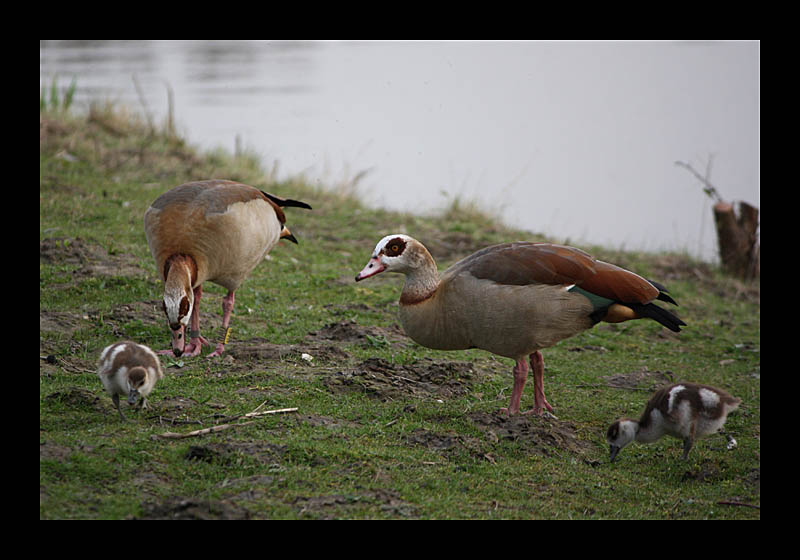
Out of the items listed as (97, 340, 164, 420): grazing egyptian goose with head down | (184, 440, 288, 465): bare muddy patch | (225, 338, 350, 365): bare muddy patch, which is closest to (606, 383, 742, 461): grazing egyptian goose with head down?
(184, 440, 288, 465): bare muddy patch

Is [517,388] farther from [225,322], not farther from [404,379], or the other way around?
[225,322]

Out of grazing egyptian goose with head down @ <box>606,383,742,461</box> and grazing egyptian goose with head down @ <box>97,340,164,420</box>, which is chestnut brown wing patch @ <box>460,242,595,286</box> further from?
grazing egyptian goose with head down @ <box>97,340,164,420</box>

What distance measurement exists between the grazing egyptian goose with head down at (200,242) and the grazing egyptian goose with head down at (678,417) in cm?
352

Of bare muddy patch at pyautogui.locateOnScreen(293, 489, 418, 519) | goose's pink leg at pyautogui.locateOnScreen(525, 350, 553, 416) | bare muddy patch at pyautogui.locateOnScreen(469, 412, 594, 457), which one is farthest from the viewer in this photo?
goose's pink leg at pyautogui.locateOnScreen(525, 350, 553, 416)

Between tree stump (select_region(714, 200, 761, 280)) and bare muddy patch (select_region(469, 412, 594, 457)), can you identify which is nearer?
bare muddy patch (select_region(469, 412, 594, 457))

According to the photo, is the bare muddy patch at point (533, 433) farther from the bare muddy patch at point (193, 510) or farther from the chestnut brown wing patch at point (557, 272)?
the bare muddy patch at point (193, 510)

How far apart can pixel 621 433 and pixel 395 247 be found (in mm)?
2209

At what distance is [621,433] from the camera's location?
5895 mm

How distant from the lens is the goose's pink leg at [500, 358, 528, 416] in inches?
259

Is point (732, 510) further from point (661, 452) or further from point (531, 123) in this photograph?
point (531, 123)

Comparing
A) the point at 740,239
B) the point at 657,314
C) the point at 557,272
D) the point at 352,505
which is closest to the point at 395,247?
the point at 557,272

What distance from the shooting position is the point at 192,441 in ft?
17.8

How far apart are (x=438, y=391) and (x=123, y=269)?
165 inches

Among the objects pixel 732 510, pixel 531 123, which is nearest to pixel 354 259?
pixel 732 510
